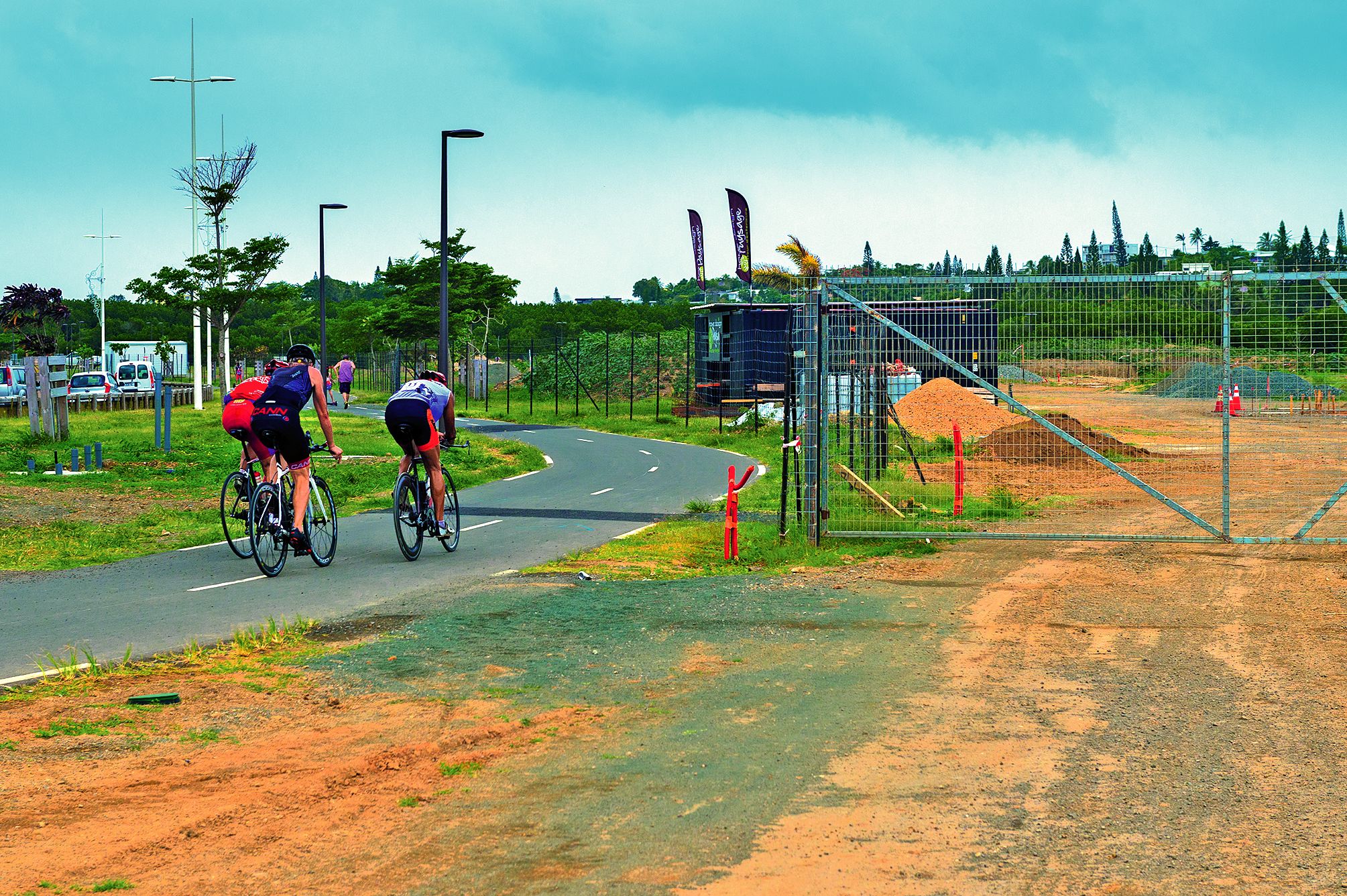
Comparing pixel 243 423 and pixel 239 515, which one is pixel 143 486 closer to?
pixel 239 515

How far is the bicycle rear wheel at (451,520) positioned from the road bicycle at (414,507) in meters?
0.02

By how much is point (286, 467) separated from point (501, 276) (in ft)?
193

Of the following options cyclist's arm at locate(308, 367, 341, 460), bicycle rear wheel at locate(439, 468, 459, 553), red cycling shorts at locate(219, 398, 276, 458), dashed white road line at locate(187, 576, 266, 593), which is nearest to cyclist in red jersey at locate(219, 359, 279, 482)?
red cycling shorts at locate(219, 398, 276, 458)

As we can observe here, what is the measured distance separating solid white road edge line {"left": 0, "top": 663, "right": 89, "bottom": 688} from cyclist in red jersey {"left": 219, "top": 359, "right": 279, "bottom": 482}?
12.2ft

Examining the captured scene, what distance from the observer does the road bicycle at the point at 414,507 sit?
12.4 m

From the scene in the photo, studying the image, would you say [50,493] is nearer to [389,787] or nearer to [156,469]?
[156,469]

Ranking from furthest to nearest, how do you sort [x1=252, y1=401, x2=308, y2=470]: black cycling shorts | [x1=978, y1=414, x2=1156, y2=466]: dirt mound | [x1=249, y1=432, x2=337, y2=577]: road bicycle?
1. [x1=978, y1=414, x2=1156, y2=466]: dirt mound
2. [x1=249, y1=432, x2=337, y2=577]: road bicycle
3. [x1=252, y1=401, x2=308, y2=470]: black cycling shorts

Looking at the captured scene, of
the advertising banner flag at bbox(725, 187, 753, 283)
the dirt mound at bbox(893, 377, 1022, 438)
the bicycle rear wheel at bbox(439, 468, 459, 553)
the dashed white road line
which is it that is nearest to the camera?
the dashed white road line

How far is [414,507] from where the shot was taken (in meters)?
12.8

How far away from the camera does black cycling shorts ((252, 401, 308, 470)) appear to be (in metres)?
11.3

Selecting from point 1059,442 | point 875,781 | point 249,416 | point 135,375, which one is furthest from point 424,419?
point 135,375

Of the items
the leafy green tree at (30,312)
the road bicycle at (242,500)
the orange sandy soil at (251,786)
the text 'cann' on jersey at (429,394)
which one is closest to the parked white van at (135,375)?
the leafy green tree at (30,312)

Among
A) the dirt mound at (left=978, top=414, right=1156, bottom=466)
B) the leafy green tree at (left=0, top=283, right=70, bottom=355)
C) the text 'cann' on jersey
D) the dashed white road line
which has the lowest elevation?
the dashed white road line

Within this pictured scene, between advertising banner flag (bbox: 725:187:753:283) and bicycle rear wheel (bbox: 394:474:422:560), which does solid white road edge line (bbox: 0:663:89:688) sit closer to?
bicycle rear wheel (bbox: 394:474:422:560)
